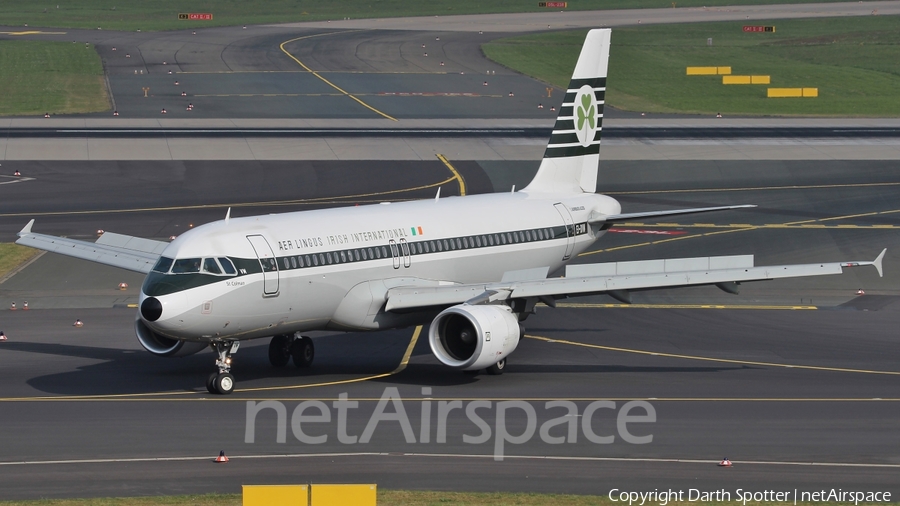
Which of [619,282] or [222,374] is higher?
[619,282]

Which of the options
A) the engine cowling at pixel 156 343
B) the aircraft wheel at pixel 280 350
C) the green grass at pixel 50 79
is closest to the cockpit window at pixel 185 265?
the engine cowling at pixel 156 343

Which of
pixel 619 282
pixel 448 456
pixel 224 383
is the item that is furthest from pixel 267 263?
pixel 619 282

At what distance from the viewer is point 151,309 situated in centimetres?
3247

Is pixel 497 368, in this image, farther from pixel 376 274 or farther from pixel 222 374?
pixel 222 374

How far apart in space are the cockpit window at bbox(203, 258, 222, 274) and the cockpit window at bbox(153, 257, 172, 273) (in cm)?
92

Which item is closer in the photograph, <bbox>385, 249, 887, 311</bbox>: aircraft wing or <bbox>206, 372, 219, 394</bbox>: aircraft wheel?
<bbox>206, 372, 219, 394</bbox>: aircraft wheel

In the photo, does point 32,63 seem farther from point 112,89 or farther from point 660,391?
point 660,391

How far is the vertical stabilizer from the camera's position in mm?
45156

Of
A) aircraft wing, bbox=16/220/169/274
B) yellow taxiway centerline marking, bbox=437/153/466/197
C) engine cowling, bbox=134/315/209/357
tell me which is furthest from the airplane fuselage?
yellow taxiway centerline marking, bbox=437/153/466/197

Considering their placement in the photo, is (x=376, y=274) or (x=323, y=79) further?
(x=323, y=79)

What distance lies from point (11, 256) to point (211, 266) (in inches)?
1002

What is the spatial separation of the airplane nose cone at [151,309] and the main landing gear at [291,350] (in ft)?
21.7

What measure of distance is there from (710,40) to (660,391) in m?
123

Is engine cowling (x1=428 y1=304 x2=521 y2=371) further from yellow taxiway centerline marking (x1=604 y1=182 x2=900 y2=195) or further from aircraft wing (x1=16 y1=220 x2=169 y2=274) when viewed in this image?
yellow taxiway centerline marking (x1=604 y1=182 x2=900 y2=195)
